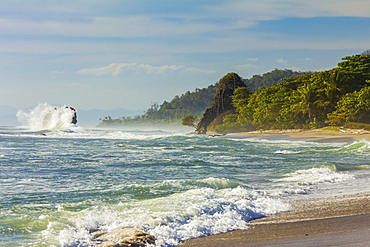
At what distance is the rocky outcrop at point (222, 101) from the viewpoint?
289 ft

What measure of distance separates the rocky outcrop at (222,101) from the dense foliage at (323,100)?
1717cm

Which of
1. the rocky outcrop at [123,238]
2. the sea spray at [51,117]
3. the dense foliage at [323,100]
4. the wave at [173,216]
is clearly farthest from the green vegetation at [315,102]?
the rocky outcrop at [123,238]

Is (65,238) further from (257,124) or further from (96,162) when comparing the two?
(257,124)

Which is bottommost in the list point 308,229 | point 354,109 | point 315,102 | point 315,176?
point 315,176

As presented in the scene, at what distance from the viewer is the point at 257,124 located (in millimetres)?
74562

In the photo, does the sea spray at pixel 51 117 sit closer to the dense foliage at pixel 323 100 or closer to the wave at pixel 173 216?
the dense foliage at pixel 323 100

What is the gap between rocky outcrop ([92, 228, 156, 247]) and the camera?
6021mm

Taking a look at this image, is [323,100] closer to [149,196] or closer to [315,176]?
[315,176]

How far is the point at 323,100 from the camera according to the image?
197 feet

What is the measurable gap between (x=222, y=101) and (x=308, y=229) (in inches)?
3195

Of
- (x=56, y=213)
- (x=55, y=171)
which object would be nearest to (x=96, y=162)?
(x=55, y=171)

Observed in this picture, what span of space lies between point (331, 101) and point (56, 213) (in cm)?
5522

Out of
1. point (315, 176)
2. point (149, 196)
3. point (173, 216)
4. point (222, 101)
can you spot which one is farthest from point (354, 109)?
point (173, 216)

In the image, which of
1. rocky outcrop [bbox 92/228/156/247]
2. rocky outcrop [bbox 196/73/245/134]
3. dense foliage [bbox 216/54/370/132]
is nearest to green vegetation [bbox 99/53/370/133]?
dense foliage [bbox 216/54/370/132]
